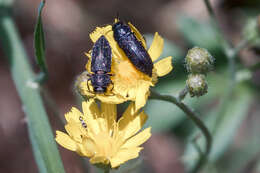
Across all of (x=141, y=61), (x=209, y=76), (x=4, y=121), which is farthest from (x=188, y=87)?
(x=4, y=121)

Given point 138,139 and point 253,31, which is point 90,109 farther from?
point 253,31

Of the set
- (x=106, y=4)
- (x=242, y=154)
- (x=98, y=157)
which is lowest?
(x=242, y=154)

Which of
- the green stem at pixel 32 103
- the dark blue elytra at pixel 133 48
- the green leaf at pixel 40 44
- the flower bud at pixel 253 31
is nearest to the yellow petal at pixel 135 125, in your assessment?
the dark blue elytra at pixel 133 48

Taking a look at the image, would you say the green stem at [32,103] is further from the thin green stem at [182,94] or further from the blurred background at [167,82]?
the thin green stem at [182,94]

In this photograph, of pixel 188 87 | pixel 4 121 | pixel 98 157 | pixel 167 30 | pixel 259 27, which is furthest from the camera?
pixel 167 30

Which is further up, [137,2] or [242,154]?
[137,2]

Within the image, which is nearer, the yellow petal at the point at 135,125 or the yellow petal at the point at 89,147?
the yellow petal at the point at 89,147

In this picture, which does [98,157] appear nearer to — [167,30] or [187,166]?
[187,166]
